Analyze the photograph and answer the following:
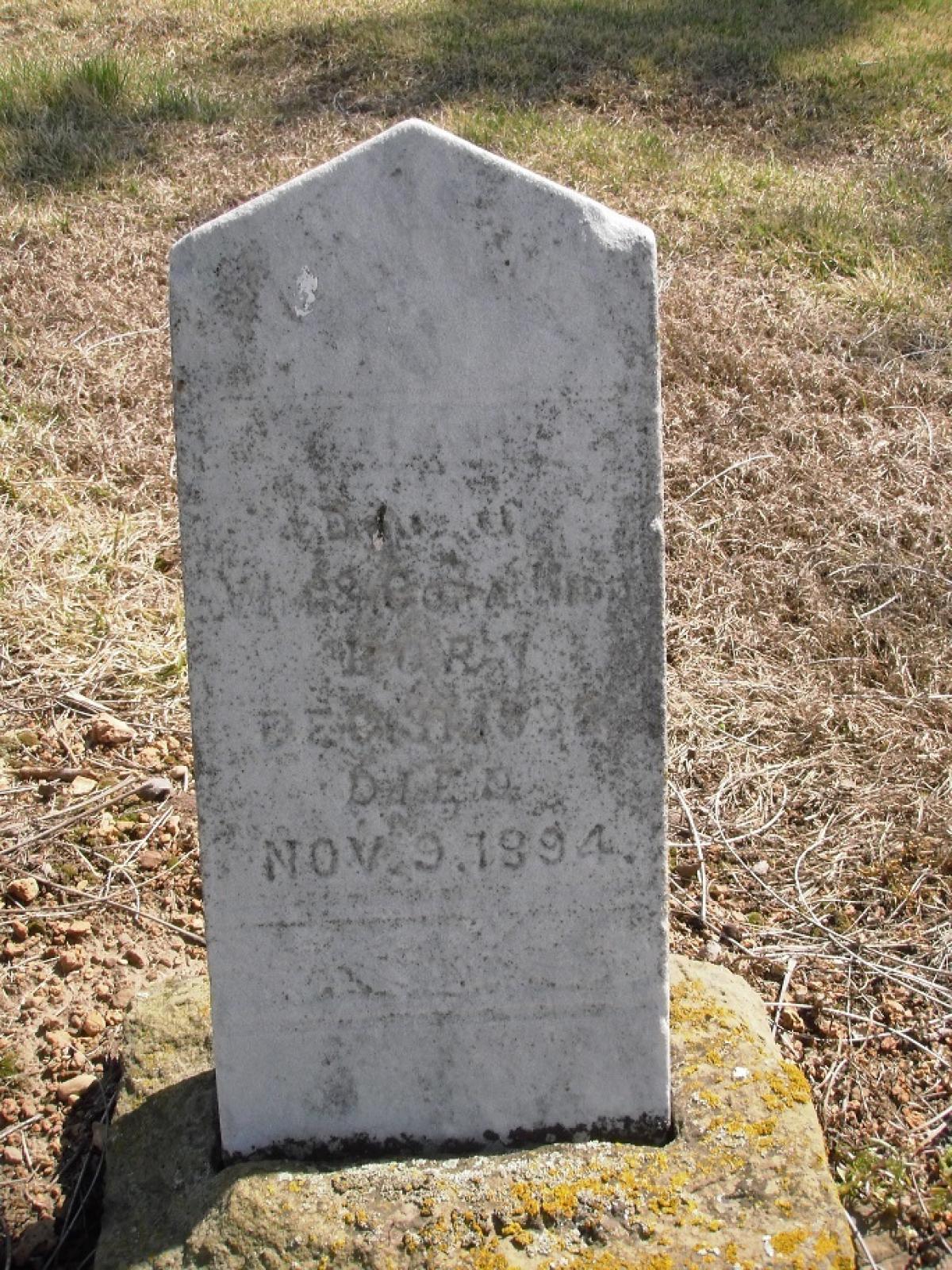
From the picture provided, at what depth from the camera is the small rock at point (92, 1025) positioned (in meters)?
2.40

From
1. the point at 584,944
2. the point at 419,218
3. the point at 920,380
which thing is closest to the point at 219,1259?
the point at 584,944

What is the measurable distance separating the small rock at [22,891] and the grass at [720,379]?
551mm

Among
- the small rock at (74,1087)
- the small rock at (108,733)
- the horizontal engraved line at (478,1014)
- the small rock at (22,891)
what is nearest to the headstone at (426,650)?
the horizontal engraved line at (478,1014)

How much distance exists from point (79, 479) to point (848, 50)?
5475 millimetres

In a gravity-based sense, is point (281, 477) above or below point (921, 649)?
above

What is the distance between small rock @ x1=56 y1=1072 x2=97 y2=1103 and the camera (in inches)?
88.7

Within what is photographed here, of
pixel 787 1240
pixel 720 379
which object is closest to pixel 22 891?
pixel 787 1240

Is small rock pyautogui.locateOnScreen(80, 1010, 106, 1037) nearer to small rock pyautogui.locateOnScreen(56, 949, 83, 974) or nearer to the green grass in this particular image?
small rock pyautogui.locateOnScreen(56, 949, 83, 974)

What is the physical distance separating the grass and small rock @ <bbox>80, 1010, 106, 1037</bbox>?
953mm

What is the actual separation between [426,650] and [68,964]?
4.28ft

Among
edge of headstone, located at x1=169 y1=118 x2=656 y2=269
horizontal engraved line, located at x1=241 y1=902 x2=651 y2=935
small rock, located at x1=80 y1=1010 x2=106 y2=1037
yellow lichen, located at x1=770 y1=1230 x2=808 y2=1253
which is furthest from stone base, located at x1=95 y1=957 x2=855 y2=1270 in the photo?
edge of headstone, located at x1=169 y1=118 x2=656 y2=269

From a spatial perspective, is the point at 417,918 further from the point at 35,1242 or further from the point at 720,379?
the point at 720,379

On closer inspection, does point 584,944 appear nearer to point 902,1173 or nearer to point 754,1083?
point 754,1083

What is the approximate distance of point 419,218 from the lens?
154 cm
